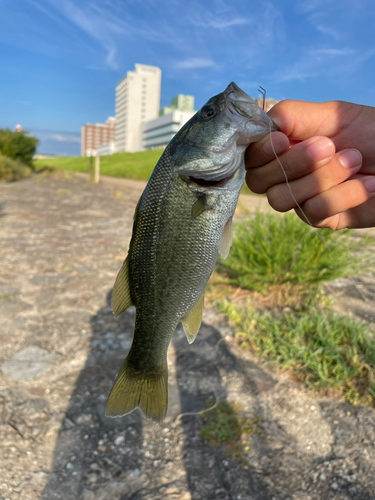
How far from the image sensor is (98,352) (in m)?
3.82

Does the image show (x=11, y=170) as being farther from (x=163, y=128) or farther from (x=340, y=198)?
(x=163, y=128)

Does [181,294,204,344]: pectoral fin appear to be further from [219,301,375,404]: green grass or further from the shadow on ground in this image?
[219,301,375,404]: green grass

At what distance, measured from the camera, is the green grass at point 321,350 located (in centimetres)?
321

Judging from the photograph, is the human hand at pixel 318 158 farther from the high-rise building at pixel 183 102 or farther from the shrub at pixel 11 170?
the high-rise building at pixel 183 102

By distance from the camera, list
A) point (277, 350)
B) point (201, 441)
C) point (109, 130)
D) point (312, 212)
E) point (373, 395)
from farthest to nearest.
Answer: point (109, 130)
point (277, 350)
point (373, 395)
point (201, 441)
point (312, 212)

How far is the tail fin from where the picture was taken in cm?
187

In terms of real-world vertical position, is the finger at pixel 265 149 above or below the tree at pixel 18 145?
below

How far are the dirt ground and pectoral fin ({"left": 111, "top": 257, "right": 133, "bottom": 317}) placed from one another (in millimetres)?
1409

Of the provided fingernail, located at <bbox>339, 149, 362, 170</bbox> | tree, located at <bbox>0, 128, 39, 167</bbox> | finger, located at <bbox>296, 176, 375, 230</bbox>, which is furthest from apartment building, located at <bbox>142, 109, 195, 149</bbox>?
fingernail, located at <bbox>339, 149, 362, 170</bbox>

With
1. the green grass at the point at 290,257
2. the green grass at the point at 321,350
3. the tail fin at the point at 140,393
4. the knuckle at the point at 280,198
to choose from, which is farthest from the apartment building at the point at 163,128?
the tail fin at the point at 140,393

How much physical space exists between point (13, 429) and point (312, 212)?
2.75m

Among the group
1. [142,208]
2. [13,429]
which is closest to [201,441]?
[13,429]

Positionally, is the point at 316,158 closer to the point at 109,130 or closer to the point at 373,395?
the point at 373,395

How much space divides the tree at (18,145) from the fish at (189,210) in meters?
28.8
